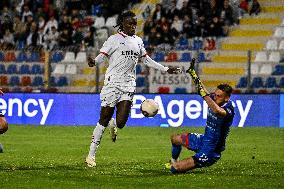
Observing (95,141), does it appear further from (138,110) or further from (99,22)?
(99,22)

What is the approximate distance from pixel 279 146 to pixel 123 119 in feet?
18.7

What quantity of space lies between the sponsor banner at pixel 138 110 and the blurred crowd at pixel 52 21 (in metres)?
3.95

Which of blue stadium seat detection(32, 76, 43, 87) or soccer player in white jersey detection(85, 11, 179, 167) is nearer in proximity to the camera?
soccer player in white jersey detection(85, 11, 179, 167)

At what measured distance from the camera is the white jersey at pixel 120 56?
15.4 meters

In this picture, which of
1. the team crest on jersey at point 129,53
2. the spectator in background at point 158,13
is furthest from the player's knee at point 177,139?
the spectator in background at point 158,13

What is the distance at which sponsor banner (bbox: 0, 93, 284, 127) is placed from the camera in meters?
26.3

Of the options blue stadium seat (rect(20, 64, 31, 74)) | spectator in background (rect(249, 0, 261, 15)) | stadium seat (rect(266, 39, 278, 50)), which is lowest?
blue stadium seat (rect(20, 64, 31, 74))

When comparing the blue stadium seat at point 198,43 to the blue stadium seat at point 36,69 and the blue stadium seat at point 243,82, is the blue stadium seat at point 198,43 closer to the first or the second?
the blue stadium seat at point 243,82

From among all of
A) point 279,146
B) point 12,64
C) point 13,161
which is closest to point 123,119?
point 13,161

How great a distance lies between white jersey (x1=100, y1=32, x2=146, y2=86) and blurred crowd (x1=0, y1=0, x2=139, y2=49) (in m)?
15.3

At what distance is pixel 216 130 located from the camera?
13.5 meters

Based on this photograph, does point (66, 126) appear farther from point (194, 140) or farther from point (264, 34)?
point (194, 140)

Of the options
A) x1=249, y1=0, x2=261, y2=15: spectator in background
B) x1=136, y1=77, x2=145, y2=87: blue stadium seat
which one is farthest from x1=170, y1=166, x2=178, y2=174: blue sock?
x1=249, y1=0, x2=261, y2=15: spectator in background

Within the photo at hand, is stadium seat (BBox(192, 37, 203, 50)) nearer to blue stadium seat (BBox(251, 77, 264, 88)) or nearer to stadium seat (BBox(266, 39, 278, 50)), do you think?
stadium seat (BBox(266, 39, 278, 50))
